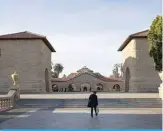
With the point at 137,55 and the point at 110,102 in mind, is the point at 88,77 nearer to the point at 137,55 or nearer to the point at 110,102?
the point at 137,55

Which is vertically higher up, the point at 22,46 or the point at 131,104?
the point at 22,46

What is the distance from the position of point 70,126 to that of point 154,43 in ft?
72.9

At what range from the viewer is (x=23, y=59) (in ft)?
165

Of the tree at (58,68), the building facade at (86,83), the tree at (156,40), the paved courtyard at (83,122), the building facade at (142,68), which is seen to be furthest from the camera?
the tree at (58,68)

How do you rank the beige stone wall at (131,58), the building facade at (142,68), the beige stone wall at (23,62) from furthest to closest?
the beige stone wall at (131,58) < the beige stone wall at (23,62) < the building facade at (142,68)

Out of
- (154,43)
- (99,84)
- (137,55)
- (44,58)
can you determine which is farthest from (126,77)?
(99,84)

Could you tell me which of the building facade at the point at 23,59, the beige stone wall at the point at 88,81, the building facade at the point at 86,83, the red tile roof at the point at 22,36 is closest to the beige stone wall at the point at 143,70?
the building facade at the point at 23,59

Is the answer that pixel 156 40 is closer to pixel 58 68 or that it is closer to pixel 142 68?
pixel 142 68

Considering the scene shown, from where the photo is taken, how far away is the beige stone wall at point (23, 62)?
49719mm

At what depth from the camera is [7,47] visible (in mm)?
50594

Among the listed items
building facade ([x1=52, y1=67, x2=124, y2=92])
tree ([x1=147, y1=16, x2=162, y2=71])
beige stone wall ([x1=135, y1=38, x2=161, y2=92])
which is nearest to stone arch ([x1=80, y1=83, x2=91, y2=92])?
building facade ([x1=52, y1=67, x2=124, y2=92])

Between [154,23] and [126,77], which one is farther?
[126,77]

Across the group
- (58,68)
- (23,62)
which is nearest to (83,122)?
(23,62)

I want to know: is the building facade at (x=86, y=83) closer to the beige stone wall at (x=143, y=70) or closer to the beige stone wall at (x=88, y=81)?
the beige stone wall at (x=88, y=81)
